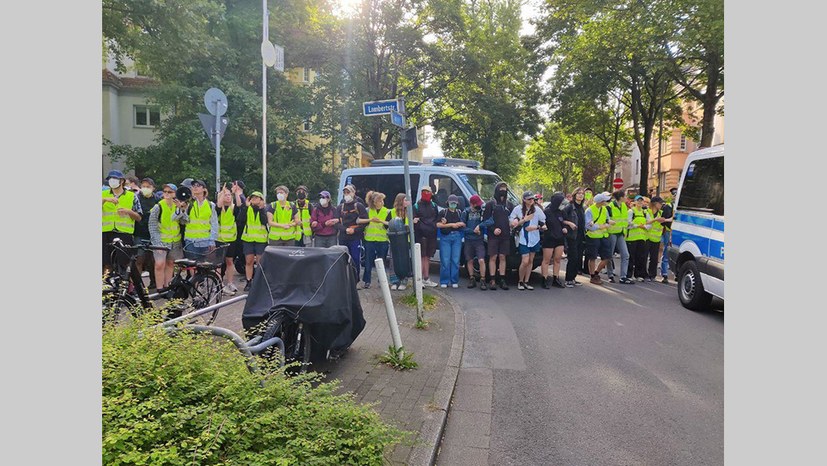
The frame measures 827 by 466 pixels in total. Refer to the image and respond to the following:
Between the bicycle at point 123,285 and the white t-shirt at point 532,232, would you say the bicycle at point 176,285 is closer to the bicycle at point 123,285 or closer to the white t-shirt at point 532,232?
the bicycle at point 123,285

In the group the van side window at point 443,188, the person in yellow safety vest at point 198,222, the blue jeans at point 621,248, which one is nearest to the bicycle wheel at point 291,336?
the person in yellow safety vest at point 198,222

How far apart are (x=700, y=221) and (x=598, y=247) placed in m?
2.81

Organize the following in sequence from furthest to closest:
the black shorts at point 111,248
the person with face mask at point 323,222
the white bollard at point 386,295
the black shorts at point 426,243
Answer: the black shorts at point 426,243 → the person with face mask at point 323,222 → the black shorts at point 111,248 → the white bollard at point 386,295

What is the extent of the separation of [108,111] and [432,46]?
19.8m

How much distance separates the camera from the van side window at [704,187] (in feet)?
25.0

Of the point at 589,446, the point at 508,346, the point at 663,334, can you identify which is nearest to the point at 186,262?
the point at 508,346

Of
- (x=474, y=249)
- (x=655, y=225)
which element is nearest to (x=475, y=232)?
(x=474, y=249)

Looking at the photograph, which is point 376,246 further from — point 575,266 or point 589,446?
point 589,446

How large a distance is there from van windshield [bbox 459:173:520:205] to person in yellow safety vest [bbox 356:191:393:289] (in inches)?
99.7

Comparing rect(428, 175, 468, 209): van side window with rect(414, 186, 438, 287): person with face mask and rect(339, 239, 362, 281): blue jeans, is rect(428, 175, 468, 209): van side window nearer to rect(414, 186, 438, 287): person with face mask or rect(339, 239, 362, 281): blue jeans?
rect(414, 186, 438, 287): person with face mask

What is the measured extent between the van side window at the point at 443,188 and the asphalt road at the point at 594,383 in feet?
10.8

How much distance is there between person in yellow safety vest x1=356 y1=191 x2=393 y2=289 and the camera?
988cm

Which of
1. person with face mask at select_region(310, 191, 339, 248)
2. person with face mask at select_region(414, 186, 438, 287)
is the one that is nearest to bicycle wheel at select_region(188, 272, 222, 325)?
person with face mask at select_region(310, 191, 339, 248)

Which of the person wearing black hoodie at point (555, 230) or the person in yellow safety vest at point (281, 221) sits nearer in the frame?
the person in yellow safety vest at point (281, 221)
